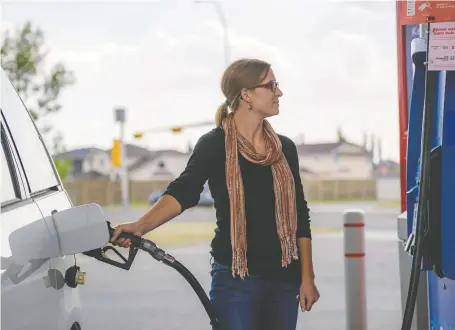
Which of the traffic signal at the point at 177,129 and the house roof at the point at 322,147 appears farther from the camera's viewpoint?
the house roof at the point at 322,147

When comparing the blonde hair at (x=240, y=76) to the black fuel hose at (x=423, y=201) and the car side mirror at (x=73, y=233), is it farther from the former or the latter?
the car side mirror at (x=73, y=233)

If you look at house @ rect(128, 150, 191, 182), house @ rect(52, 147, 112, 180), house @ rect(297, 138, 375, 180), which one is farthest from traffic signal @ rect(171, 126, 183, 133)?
house @ rect(52, 147, 112, 180)

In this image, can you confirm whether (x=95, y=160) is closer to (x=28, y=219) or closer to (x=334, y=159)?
(x=334, y=159)

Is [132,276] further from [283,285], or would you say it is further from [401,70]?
[283,285]

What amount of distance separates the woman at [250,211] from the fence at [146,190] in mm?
44061

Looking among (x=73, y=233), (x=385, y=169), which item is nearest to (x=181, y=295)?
(x=73, y=233)

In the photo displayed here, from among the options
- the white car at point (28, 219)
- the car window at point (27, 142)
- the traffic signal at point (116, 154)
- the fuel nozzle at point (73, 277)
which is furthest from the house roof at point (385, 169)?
the fuel nozzle at point (73, 277)

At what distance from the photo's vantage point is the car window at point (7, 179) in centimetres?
265

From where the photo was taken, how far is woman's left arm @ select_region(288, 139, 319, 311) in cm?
353

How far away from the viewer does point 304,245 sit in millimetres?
3572

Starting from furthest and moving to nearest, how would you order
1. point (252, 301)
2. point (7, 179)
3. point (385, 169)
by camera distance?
point (385, 169), point (252, 301), point (7, 179)

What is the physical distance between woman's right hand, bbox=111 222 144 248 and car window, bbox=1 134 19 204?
423 millimetres

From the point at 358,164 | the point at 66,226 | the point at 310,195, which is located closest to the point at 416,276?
the point at 66,226

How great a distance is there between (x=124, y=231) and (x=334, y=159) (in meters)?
68.7
